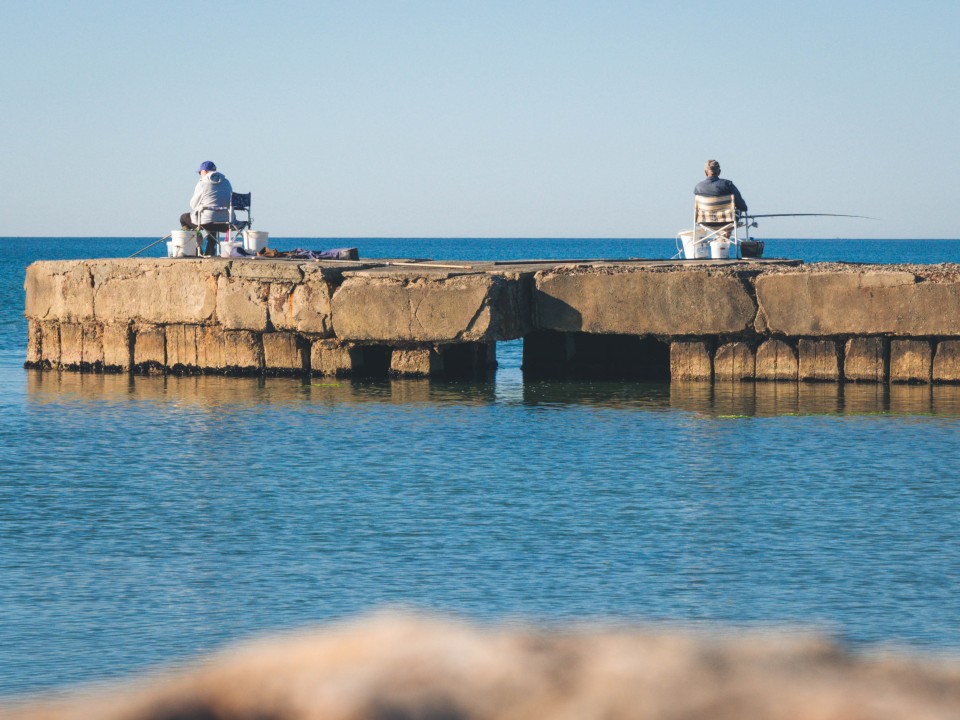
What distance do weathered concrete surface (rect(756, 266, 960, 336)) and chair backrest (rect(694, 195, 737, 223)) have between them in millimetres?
2243

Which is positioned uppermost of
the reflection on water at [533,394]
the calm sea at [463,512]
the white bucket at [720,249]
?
the white bucket at [720,249]

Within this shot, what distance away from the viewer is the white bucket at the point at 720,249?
687 inches

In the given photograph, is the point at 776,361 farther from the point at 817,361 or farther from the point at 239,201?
the point at 239,201

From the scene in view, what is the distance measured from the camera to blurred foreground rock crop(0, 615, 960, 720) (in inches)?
70.6

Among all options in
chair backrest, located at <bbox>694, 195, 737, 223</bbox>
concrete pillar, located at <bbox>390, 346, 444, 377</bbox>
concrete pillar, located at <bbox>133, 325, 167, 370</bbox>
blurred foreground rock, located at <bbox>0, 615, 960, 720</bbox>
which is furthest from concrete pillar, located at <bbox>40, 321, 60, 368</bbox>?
blurred foreground rock, located at <bbox>0, 615, 960, 720</bbox>

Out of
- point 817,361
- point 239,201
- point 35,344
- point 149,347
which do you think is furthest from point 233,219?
point 817,361

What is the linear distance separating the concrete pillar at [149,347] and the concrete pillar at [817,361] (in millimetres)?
8238

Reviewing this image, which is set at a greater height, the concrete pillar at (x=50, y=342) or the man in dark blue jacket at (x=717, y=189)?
the man in dark blue jacket at (x=717, y=189)

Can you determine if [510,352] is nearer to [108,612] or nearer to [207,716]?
[108,612]

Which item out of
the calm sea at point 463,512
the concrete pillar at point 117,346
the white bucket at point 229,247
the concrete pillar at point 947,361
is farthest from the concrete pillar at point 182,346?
the concrete pillar at point 947,361

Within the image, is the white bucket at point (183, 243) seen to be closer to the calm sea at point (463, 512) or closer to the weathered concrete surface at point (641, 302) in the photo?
the calm sea at point (463, 512)

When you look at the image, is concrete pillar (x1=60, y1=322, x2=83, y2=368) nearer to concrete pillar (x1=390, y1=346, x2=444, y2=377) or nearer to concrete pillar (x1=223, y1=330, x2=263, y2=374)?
concrete pillar (x1=223, y1=330, x2=263, y2=374)

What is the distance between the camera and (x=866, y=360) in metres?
15.4

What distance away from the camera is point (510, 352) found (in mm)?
25484
